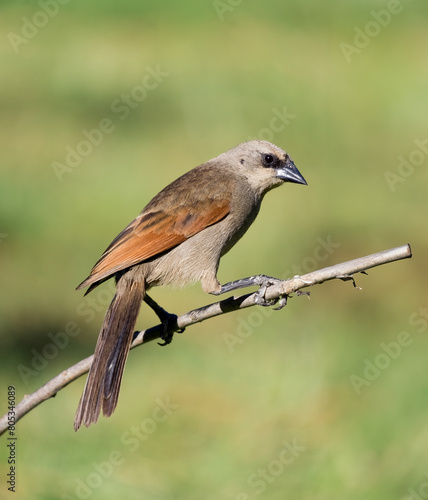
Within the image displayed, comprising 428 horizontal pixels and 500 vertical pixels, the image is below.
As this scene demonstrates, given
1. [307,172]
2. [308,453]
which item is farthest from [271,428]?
[307,172]

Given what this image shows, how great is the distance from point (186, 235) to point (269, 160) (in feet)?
2.47

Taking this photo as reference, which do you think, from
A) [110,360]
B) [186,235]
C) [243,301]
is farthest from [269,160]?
[110,360]

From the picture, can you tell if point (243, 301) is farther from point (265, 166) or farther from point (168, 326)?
point (265, 166)

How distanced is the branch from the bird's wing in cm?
55

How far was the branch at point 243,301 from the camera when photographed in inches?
137

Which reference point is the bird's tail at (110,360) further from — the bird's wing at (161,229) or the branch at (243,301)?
the bird's wing at (161,229)

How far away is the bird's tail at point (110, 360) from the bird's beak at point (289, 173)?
115 cm

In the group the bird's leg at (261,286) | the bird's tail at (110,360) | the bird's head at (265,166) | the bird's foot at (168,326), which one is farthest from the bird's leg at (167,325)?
the bird's head at (265,166)

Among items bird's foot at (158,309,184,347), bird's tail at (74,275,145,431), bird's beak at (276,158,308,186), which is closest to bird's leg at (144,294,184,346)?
bird's foot at (158,309,184,347)

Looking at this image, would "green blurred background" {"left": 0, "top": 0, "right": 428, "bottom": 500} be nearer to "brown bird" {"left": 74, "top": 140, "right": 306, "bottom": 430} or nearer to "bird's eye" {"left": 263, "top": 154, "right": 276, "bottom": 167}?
"brown bird" {"left": 74, "top": 140, "right": 306, "bottom": 430}

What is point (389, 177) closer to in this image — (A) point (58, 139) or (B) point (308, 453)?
(A) point (58, 139)

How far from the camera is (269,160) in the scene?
552cm

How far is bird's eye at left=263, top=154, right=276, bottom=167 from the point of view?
18.1ft

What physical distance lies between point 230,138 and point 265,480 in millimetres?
5294
